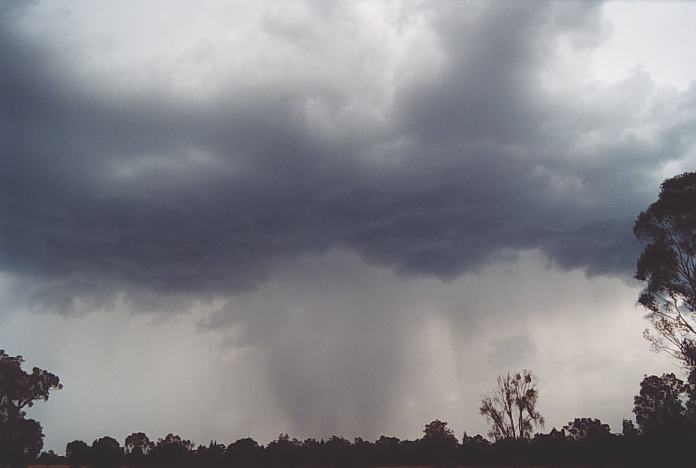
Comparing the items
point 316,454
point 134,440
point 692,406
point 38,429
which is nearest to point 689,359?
point 692,406

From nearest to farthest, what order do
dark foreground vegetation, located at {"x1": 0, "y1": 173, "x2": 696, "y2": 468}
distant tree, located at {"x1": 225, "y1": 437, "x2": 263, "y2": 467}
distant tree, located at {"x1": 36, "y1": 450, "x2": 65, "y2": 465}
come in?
dark foreground vegetation, located at {"x1": 0, "y1": 173, "x2": 696, "y2": 468} < distant tree, located at {"x1": 225, "y1": 437, "x2": 263, "y2": 467} < distant tree, located at {"x1": 36, "y1": 450, "x2": 65, "y2": 465}

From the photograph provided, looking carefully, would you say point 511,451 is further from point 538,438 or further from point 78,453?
point 78,453

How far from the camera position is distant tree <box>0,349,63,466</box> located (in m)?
83.6

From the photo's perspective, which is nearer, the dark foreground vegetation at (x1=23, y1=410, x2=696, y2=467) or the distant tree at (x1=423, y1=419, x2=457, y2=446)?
the dark foreground vegetation at (x1=23, y1=410, x2=696, y2=467)

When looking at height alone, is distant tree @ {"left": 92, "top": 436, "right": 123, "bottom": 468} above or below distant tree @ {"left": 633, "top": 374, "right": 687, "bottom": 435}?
below

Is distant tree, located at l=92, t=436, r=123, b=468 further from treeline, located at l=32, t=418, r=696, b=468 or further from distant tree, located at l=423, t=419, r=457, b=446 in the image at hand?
distant tree, located at l=423, t=419, r=457, b=446

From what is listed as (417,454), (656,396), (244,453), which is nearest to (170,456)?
(244,453)

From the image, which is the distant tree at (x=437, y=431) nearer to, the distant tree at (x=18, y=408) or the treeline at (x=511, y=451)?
the treeline at (x=511, y=451)

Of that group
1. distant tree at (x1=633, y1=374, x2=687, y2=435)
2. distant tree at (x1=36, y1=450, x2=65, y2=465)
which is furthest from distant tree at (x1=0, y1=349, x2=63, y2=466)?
distant tree at (x1=633, y1=374, x2=687, y2=435)

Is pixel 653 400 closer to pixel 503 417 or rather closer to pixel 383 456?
pixel 503 417

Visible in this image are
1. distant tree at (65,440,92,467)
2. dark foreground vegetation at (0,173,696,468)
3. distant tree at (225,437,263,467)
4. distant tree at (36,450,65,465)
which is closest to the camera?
dark foreground vegetation at (0,173,696,468)

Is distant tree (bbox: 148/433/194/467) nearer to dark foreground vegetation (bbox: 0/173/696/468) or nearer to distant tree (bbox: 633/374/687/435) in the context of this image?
dark foreground vegetation (bbox: 0/173/696/468)

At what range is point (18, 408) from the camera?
8738 cm

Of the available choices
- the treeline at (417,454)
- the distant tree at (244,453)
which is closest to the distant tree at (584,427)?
the treeline at (417,454)
